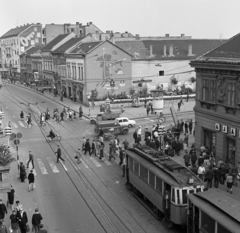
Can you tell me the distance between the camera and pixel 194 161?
80.8 feet

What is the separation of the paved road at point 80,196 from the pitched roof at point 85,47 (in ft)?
88.9

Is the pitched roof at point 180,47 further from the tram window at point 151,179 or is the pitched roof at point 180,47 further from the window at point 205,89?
→ the tram window at point 151,179

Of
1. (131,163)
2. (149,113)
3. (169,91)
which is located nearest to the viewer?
(131,163)

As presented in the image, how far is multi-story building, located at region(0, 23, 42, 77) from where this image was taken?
105m

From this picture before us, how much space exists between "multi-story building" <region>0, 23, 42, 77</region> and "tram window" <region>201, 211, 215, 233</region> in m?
96.8

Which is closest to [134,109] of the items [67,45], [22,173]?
[67,45]

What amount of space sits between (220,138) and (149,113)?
22971 mm

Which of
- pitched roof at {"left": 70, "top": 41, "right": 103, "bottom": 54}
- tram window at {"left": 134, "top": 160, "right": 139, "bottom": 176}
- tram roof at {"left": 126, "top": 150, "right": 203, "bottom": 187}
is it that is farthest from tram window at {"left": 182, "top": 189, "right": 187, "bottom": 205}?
pitched roof at {"left": 70, "top": 41, "right": 103, "bottom": 54}

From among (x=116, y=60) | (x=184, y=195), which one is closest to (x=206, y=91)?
(x=184, y=195)

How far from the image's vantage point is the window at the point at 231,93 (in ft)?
80.6

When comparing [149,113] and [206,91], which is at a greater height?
[206,91]

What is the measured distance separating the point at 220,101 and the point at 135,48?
134ft

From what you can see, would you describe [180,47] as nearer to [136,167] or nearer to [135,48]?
[135,48]

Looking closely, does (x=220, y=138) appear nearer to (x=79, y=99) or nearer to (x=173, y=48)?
(x=79, y=99)
